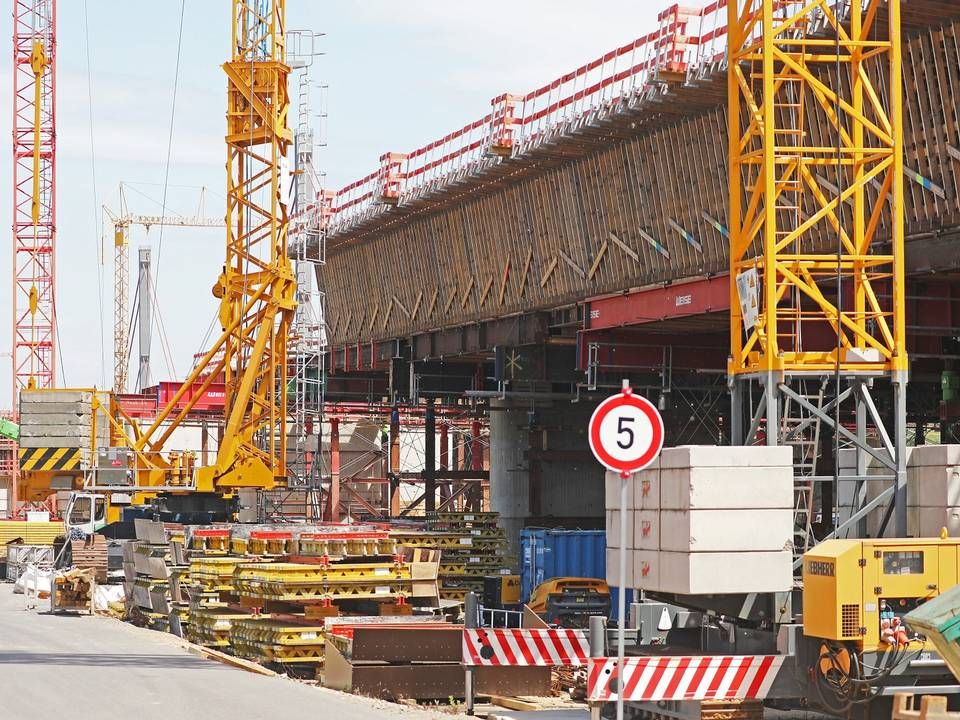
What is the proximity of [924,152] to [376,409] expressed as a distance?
4805cm

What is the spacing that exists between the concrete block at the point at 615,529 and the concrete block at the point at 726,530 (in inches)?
33.1

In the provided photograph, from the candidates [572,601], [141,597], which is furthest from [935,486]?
[141,597]

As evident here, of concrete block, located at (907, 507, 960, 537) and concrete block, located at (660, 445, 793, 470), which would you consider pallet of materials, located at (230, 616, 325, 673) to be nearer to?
concrete block, located at (660, 445, 793, 470)

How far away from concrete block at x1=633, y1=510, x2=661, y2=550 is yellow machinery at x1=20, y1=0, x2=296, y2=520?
2882cm

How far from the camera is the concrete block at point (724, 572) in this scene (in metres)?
16.3

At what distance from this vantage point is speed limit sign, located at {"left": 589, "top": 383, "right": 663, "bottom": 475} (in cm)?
1277

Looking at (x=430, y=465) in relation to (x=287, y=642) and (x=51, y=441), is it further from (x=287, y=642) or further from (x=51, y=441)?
(x=287, y=642)

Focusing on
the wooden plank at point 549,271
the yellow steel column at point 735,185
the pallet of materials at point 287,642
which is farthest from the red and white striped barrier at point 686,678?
the wooden plank at point 549,271

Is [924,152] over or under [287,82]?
under

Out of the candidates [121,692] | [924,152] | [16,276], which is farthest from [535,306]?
[16,276]

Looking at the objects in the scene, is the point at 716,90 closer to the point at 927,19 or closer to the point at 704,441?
the point at 927,19

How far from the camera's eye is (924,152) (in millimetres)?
26266

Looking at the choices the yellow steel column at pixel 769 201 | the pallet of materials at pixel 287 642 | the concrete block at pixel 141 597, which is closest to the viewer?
the yellow steel column at pixel 769 201

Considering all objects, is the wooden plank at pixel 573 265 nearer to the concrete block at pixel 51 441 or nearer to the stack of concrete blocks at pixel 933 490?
the concrete block at pixel 51 441
